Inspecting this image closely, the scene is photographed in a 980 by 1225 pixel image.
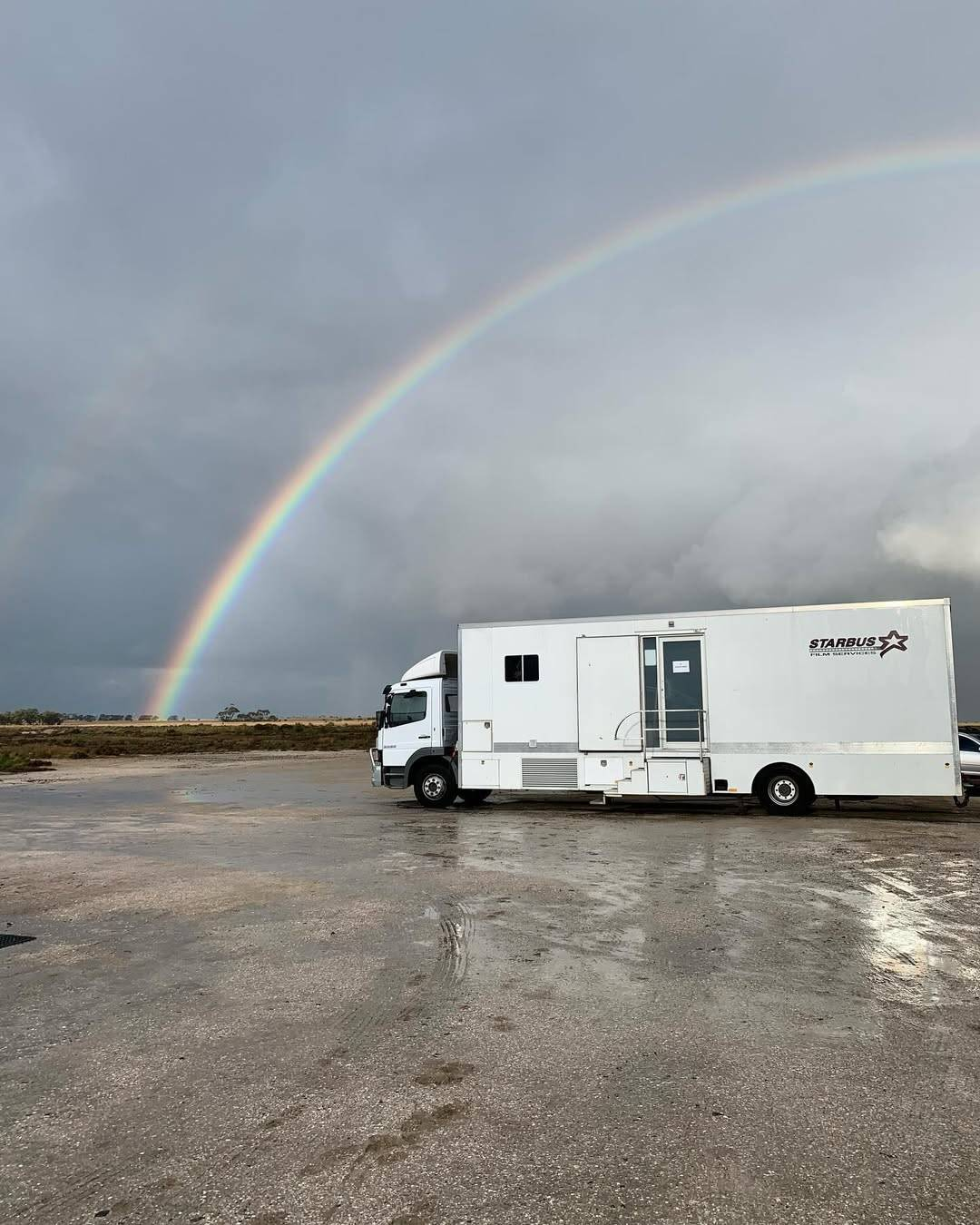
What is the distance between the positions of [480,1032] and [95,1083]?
218 centimetres

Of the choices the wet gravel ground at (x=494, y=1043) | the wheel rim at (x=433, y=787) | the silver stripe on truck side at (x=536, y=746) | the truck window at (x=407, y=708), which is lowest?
the wet gravel ground at (x=494, y=1043)

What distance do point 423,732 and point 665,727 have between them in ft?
18.2

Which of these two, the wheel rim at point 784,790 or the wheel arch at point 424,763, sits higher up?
the wheel arch at point 424,763

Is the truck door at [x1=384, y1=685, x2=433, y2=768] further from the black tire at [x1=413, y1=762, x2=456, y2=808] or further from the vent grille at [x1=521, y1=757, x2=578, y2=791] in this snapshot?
the vent grille at [x1=521, y1=757, x2=578, y2=791]

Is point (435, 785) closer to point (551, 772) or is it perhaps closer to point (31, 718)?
point (551, 772)

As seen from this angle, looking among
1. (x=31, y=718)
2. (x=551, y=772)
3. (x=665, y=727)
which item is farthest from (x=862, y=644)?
(x=31, y=718)

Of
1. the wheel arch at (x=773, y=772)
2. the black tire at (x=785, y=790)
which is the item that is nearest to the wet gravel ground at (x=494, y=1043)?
the wheel arch at (x=773, y=772)

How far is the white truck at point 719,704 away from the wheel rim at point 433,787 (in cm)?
83

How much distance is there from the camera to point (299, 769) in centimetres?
3603

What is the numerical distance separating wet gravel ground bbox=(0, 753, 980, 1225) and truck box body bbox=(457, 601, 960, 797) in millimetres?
4424

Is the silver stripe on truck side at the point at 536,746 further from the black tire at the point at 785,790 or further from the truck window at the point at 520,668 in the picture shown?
the black tire at the point at 785,790

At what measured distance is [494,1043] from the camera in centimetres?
524

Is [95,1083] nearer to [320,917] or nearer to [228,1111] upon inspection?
[228,1111]

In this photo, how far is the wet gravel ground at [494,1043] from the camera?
11.9 feet
